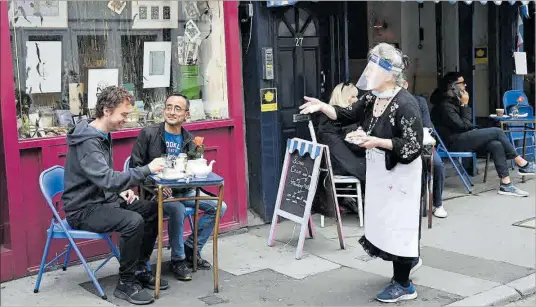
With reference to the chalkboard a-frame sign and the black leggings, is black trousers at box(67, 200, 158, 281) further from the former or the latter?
the black leggings

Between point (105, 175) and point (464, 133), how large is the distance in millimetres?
5267

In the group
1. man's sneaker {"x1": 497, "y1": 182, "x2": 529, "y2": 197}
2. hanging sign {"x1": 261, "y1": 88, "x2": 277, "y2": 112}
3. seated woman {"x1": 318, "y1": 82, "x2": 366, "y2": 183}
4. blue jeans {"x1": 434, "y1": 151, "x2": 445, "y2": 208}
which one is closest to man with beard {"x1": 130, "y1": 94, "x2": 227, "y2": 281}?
hanging sign {"x1": 261, "y1": 88, "x2": 277, "y2": 112}

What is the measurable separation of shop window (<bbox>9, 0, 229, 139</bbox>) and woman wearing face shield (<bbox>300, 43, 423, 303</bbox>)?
2260 millimetres

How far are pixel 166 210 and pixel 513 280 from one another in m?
2.71

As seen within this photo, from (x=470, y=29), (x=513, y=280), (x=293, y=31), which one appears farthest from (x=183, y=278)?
(x=470, y=29)

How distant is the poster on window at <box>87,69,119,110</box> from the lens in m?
5.82

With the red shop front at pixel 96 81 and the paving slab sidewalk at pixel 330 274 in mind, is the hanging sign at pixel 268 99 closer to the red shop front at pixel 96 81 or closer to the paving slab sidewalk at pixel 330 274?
the red shop front at pixel 96 81

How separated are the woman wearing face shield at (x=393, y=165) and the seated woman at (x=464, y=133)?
12.9 ft

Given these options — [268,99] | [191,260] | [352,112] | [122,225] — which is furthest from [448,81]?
[122,225]

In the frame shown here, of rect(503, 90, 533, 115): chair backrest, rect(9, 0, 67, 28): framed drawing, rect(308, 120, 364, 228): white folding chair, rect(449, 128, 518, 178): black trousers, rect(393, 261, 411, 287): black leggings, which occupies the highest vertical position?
rect(9, 0, 67, 28): framed drawing

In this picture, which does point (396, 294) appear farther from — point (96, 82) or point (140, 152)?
point (96, 82)

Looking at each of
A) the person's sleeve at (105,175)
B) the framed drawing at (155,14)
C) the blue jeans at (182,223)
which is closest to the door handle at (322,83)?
the framed drawing at (155,14)

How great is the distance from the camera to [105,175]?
14.9 feet

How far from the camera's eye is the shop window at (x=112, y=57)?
17.9 ft
